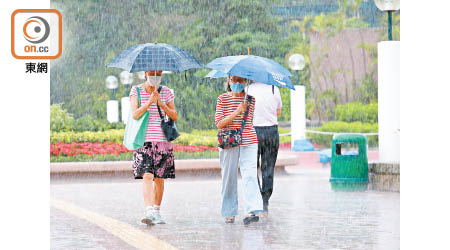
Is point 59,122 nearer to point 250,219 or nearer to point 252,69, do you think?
point 250,219

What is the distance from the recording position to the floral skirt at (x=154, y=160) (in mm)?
9602

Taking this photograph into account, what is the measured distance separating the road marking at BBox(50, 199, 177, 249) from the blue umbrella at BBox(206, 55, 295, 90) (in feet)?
6.37

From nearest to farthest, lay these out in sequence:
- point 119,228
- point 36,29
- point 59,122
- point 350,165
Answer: point 36,29 → point 119,228 → point 350,165 → point 59,122

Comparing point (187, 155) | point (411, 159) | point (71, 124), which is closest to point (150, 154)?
point (411, 159)

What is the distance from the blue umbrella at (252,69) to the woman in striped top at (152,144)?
26.2 inches

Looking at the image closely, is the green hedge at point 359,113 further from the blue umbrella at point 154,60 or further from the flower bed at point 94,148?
the blue umbrella at point 154,60

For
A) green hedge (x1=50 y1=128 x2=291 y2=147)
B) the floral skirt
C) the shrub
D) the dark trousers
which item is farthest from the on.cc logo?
the shrub

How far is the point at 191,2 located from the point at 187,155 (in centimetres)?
2435

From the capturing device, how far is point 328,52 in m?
37.0

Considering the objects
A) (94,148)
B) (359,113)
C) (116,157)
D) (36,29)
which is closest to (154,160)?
(36,29)

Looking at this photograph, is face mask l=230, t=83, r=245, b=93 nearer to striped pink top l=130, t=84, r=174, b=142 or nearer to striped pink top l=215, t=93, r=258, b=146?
striped pink top l=215, t=93, r=258, b=146

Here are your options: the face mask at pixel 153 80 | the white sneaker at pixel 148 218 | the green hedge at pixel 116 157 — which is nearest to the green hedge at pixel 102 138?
the green hedge at pixel 116 157

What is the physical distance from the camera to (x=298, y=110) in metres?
25.8

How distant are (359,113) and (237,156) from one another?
24.4m
